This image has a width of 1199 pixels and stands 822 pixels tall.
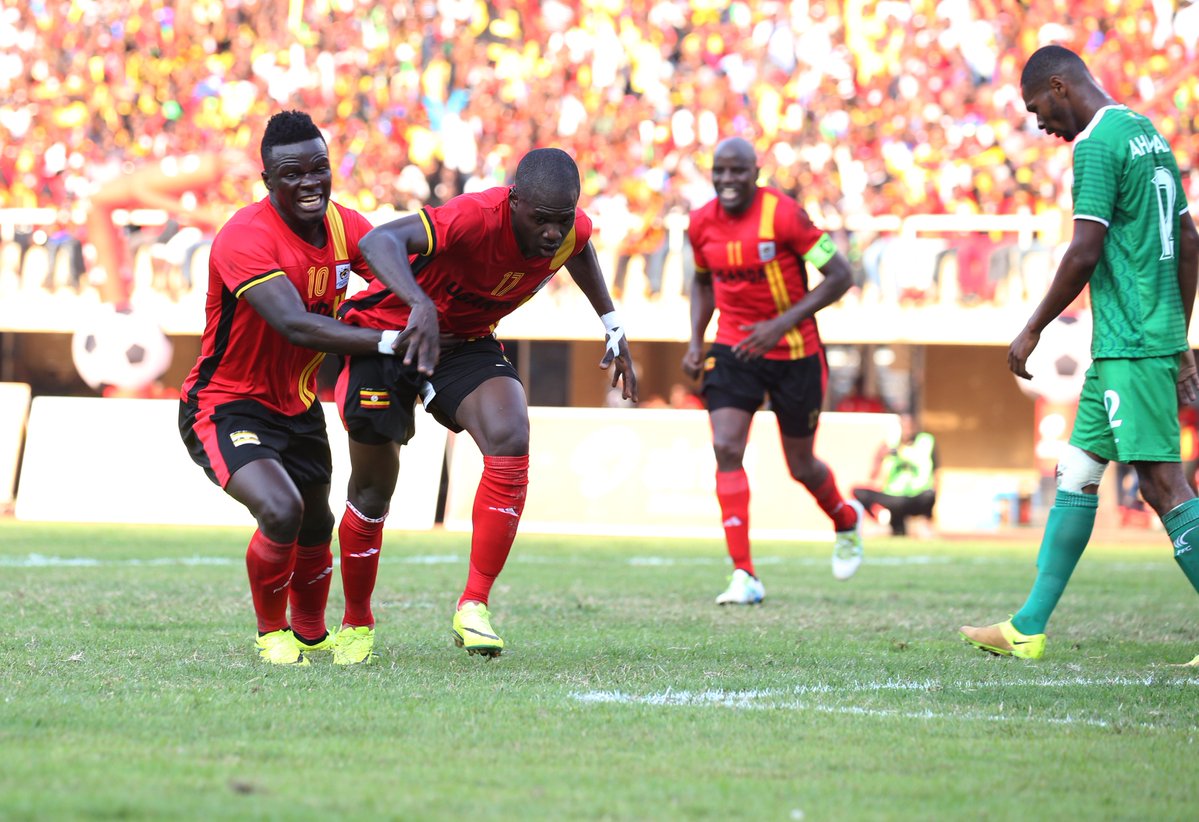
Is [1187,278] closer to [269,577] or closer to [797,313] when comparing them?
[797,313]

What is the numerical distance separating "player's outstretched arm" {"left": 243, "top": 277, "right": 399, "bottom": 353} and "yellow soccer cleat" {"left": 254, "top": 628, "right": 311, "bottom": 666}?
993 millimetres

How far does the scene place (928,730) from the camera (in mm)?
3846

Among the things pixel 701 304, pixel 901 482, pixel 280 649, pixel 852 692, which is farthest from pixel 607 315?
pixel 901 482

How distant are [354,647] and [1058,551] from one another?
2.46 m

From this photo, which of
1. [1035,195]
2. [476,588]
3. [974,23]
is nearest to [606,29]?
[974,23]

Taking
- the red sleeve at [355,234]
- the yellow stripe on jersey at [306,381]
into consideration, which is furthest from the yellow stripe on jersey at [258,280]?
the yellow stripe on jersey at [306,381]

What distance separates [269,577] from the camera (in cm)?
498

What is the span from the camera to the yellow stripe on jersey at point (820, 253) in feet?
26.0

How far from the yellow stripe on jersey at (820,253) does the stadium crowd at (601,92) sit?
10.1 metres

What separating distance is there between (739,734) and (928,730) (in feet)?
1.62

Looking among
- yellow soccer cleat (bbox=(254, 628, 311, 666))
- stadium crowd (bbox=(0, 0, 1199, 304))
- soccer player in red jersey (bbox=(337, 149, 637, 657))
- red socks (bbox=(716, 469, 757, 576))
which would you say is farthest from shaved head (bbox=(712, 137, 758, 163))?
stadium crowd (bbox=(0, 0, 1199, 304))

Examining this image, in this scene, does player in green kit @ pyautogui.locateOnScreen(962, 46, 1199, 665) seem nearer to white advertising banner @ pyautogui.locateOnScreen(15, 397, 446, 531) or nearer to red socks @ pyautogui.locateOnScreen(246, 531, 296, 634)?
red socks @ pyautogui.locateOnScreen(246, 531, 296, 634)

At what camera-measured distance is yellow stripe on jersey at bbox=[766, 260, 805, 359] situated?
8023mm

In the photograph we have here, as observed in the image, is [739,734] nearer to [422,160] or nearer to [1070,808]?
[1070,808]
